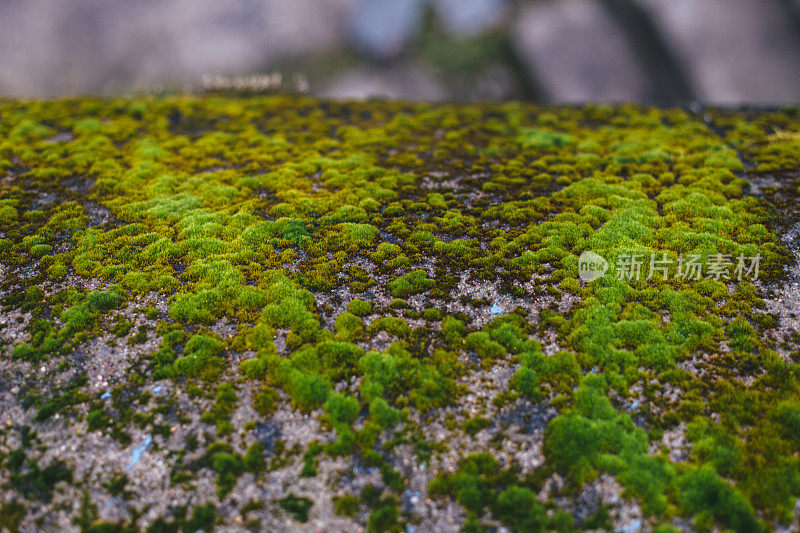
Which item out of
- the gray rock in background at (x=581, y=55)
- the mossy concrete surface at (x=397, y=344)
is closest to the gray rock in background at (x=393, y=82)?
the gray rock in background at (x=581, y=55)

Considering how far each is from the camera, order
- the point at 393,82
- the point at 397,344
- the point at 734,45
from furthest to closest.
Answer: the point at 393,82 → the point at 734,45 → the point at 397,344

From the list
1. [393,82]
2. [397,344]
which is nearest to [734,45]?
[393,82]

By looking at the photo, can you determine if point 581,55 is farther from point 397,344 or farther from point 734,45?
point 397,344

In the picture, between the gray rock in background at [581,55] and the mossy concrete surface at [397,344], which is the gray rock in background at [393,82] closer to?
the gray rock in background at [581,55]

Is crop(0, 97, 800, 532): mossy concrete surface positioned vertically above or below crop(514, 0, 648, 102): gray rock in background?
below

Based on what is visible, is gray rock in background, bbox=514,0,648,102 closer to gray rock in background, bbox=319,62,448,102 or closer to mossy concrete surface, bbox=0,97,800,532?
gray rock in background, bbox=319,62,448,102

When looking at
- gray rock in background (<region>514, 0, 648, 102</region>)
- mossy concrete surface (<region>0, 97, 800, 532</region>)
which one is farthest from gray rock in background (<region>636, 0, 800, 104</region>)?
mossy concrete surface (<region>0, 97, 800, 532</region>)

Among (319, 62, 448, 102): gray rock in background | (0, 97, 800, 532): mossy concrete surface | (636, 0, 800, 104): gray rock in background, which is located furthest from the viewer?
(319, 62, 448, 102): gray rock in background
